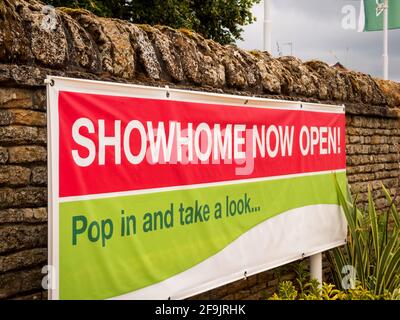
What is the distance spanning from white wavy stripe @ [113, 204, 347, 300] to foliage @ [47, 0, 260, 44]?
19.0ft

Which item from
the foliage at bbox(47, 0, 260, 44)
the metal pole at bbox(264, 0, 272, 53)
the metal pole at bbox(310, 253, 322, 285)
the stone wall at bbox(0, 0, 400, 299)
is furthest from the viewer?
the foliage at bbox(47, 0, 260, 44)

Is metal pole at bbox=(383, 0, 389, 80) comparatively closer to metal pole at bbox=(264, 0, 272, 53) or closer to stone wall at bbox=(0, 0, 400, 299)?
metal pole at bbox=(264, 0, 272, 53)

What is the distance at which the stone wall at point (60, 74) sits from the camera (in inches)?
102

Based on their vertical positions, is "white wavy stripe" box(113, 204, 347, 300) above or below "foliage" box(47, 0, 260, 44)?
below

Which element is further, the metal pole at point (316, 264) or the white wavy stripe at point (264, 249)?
the metal pole at point (316, 264)

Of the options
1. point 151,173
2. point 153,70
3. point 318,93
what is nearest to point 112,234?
point 151,173

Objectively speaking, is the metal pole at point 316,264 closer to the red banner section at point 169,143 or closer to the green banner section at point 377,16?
the red banner section at point 169,143

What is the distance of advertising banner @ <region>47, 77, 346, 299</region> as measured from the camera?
2494mm

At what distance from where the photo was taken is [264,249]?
377cm

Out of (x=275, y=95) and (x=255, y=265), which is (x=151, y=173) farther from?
(x=275, y=95)

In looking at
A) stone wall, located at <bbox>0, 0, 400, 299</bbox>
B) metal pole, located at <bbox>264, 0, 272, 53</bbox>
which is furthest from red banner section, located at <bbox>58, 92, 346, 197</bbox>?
metal pole, located at <bbox>264, 0, 272, 53</bbox>

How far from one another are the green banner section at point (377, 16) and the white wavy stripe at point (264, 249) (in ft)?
34.5

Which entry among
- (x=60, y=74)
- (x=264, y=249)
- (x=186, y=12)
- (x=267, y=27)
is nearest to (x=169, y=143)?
(x=60, y=74)

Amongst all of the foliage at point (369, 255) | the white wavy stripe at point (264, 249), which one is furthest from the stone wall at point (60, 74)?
the foliage at point (369, 255)
